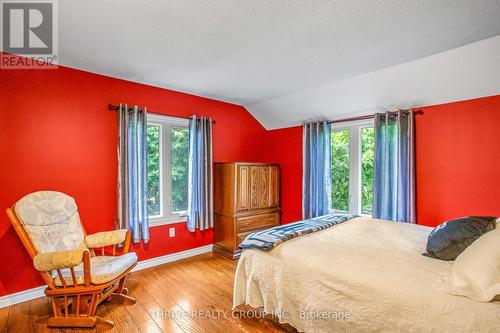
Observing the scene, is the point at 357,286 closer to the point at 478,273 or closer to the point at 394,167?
the point at 478,273

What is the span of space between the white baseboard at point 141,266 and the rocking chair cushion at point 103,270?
57cm

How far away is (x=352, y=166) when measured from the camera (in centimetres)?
378

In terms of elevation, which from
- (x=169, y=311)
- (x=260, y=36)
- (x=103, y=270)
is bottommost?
(x=169, y=311)

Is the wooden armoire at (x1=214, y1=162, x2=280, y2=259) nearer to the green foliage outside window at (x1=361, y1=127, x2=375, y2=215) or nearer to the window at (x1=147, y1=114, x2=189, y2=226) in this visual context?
the window at (x1=147, y1=114, x2=189, y2=226)

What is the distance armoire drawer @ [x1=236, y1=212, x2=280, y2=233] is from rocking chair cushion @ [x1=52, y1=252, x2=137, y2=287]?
161 centimetres

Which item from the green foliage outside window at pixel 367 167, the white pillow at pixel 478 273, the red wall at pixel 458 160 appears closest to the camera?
the white pillow at pixel 478 273

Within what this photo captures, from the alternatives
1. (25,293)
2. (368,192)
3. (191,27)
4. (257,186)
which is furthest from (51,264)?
(368,192)

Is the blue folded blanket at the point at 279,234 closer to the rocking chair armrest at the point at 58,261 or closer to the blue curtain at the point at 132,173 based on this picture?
the rocking chair armrest at the point at 58,261

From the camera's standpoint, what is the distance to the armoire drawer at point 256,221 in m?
3.74

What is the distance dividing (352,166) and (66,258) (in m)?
3.56

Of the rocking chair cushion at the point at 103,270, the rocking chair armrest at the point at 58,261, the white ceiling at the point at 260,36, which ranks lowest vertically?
the rocking chair cushion at the point at 103,270

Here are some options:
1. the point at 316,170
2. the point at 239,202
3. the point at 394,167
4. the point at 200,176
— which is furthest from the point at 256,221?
the point at 394,167

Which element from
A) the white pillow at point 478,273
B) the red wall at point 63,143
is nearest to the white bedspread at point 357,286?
the white pillow at point 478,273

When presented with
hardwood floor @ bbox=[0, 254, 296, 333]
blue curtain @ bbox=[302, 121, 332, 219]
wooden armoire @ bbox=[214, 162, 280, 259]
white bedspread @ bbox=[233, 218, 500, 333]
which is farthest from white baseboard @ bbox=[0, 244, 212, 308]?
blue curtain @ bbox=[302, 121, 332, 219]
